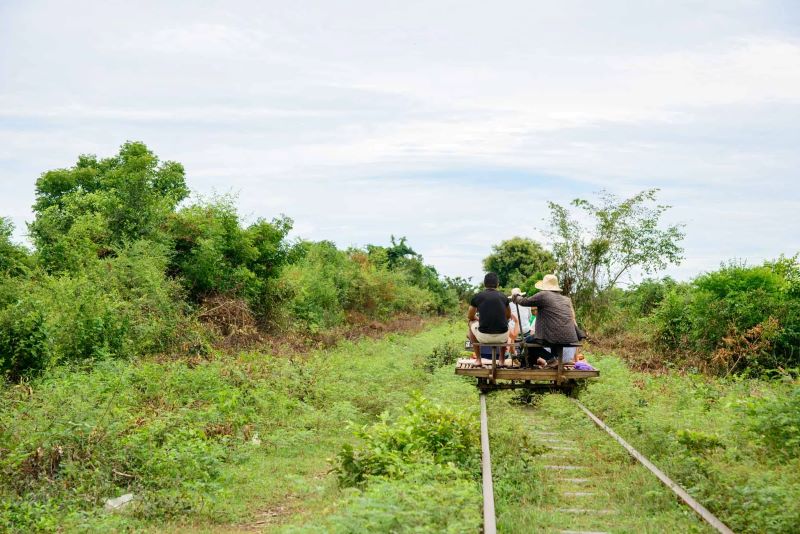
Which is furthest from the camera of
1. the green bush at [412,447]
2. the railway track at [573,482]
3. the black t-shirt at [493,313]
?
the black t-shirt at [493,313]

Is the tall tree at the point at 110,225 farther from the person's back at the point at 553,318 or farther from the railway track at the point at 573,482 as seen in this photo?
the railway track at the point at 573,482

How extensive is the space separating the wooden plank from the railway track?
216cm

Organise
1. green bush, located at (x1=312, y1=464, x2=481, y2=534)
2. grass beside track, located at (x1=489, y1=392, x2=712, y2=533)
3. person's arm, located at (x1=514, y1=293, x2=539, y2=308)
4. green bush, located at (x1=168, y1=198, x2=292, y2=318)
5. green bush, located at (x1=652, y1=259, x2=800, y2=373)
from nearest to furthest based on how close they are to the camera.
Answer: green bush, located at (x1=312, y1=464, x2=481, y2=534) → grass beside track, located at (x1=489, y1=392, x2=712, y2=533) → person's arm, located at (x1=514, y1=293, x2=539, y2=308) → green bush, located at (x1=652, y1=259, x2=800, y2=373) → green bush, located at (x1=168, y1=198, x2=292, y2=318)

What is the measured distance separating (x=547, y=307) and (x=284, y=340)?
12.7 metres

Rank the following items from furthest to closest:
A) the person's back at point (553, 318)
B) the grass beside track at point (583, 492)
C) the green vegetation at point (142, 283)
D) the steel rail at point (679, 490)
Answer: the green vegetation at point (142, 283), the person's back at point (553, 318), the grass beside track at point (583, 492), the steel rail at point (679, 490)

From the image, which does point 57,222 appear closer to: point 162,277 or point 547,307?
point 162,277

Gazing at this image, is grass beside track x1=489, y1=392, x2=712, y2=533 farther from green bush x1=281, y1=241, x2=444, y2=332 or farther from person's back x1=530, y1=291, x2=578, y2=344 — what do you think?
green bush x1=281, y1=241, x2=444, y2=332

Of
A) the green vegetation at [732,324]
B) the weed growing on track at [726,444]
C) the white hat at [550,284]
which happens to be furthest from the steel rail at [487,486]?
the green vegetation at [732,324]

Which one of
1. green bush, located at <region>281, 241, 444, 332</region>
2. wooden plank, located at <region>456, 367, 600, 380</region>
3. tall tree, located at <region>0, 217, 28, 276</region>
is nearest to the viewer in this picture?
wooden plank, located at <region>456, 367, 600, 380</region>

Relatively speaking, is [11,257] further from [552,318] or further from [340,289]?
[340,289]

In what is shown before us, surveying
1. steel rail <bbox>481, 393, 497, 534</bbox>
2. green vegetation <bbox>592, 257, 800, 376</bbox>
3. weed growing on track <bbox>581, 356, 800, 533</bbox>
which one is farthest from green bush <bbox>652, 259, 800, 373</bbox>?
steel rail <bbox>481, 393, 497, 534</bbox>

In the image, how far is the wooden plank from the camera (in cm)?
1334

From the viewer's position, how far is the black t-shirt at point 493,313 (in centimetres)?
1391

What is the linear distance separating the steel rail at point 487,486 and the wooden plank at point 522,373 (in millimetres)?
2731
